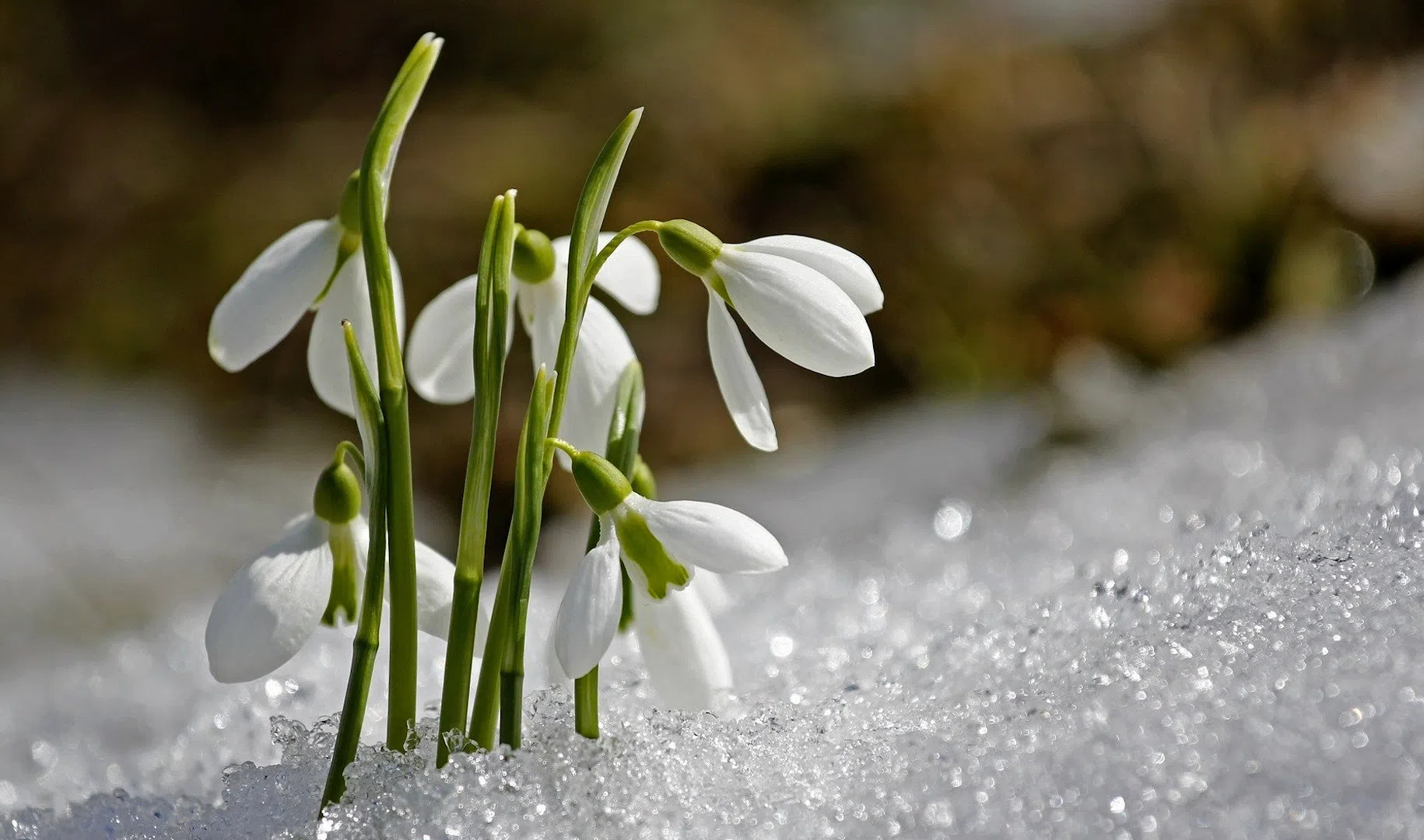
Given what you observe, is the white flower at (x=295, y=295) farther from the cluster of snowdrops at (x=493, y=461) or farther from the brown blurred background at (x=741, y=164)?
the brown blurred background at (x=741, y=164)

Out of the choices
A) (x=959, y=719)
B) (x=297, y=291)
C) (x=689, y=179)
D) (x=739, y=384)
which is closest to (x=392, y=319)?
(x=297, y=291)

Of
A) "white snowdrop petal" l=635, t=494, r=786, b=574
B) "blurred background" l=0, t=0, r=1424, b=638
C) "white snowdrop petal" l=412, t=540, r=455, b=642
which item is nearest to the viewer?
"white snowdrop petal" l=635, t=494, r=786, b=574

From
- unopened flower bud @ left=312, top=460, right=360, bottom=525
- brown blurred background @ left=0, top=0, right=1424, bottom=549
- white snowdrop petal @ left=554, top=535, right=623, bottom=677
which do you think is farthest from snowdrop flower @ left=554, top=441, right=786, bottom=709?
brown blurred background @ left=0, top=0, right=1424, bottom=549

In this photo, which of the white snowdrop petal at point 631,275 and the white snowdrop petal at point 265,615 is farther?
the white snowdrop petal at point 631,275

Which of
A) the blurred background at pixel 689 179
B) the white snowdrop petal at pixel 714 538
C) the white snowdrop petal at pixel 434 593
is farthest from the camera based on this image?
the blurred background at pixel 689 179

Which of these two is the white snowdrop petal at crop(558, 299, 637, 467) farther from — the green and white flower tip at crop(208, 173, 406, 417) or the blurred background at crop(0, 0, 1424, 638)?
the blurred background at crop(0, 0, 1424, 638)

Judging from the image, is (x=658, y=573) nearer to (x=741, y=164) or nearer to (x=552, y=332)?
(x=552, y=332)

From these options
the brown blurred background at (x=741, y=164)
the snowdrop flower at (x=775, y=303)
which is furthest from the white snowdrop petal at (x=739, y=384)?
the brown blurred background at (x=741, y=164)
